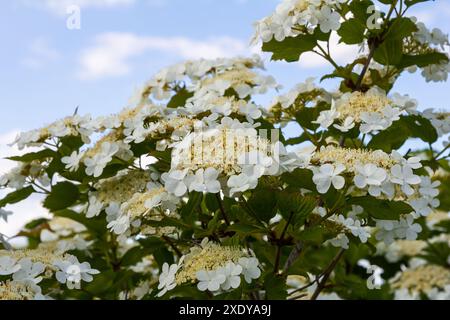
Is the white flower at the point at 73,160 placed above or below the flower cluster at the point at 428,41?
below

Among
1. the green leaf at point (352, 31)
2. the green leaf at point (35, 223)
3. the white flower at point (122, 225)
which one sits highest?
the green leaf at point (352, 31)

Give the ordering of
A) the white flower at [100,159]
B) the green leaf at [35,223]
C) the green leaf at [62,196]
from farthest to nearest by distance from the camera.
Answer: the green leaf at [35,223] < the green leaf at [62,196] < the white flower at [100,159]

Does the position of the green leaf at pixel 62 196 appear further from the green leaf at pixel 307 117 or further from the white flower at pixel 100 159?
the green leaf at pixel 307 117

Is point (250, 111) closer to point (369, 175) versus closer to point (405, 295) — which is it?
point (369, 175)

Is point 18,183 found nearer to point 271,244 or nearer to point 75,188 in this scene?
point 75,188

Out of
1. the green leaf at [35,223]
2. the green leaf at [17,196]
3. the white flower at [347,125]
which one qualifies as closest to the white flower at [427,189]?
the white flower at [347,125]

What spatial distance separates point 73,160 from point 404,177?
1.11 metres

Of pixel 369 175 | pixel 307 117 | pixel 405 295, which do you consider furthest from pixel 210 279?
pixel 405 295

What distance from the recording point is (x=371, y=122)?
2209 millimetres

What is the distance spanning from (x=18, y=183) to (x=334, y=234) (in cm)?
124

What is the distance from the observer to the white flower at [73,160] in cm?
242

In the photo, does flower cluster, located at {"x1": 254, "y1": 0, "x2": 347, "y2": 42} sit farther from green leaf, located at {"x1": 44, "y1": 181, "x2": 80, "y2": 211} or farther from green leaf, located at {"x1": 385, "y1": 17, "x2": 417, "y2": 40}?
green leaf, located at {"x1": 44, "y1": 181, "x2": 80, "y2": 211}

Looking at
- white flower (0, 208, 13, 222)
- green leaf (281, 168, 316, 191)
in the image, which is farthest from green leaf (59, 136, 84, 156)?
green leaf (281, 168, 316, 191)

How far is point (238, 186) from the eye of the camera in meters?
1.76
